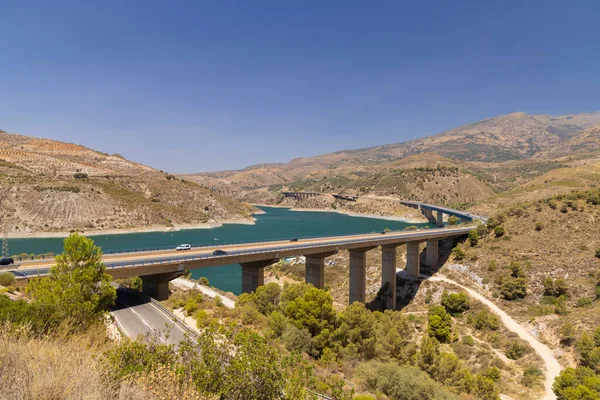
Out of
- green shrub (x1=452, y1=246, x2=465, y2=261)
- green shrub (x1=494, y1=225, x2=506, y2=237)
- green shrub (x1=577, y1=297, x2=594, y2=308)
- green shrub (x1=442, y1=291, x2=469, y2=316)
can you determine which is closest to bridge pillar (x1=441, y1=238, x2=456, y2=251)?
green shrub (x1=452, y1=246, x2=465, y2=261)

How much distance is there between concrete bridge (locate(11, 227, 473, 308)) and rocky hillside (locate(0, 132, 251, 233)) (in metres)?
88.8

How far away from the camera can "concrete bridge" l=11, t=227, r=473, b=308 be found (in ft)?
93.9

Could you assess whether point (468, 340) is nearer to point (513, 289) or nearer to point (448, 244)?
point (513, 289)

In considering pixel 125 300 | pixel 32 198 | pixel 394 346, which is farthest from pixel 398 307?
pixel 32 198

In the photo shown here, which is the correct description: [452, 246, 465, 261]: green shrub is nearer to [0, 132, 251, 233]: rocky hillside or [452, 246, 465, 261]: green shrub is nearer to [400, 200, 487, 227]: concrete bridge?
[400, 200, 487, 227]: concrete bridge

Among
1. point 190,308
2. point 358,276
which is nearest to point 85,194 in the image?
point 358,276

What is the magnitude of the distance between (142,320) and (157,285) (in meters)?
8.20

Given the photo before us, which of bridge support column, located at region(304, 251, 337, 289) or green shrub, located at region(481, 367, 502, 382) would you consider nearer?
green shrub, located at region(481, 367, 502, 382)

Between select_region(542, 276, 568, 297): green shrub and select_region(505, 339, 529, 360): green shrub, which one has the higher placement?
select_region(542, 276, 568, 297): green shrub

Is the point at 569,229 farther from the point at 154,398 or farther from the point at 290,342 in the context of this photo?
the point at 154,398

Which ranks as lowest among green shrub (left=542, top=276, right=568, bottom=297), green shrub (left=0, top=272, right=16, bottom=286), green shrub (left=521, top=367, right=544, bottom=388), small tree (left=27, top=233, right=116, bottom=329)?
green shrub (left=521, top=367, right=544, bottom=388)

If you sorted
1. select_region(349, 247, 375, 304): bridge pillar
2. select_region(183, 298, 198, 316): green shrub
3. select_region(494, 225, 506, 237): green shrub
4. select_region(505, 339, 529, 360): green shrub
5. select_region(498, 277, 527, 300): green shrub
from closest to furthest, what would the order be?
select_region(183, 298, 198, 316): green shrub → select_region(505, 339, 529, 360): green shrub → select_region(498, 277, 527, 300): green shrub → select_region(349, 247, 375, 304): bridge pillar → select_region(494, 225, 506, 237): green shrub

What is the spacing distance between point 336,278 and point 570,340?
36.5 metres

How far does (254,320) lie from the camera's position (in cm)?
2370
